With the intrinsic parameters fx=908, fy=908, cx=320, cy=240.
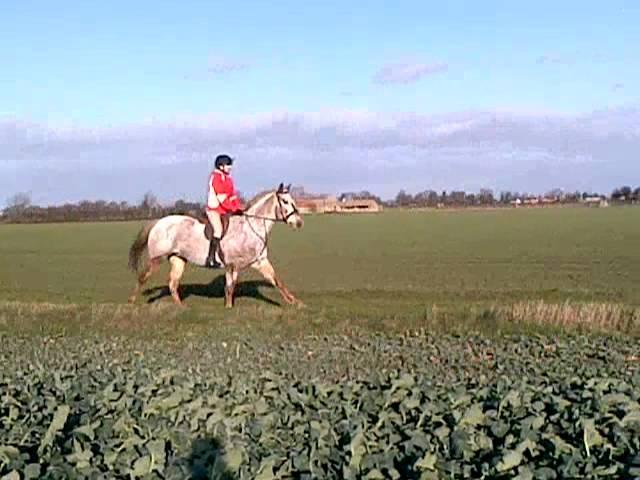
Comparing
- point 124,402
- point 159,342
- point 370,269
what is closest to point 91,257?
point 370,269

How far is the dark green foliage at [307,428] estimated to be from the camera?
542 cm

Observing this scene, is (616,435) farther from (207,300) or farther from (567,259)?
(567,259)

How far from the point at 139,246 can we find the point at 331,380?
40.0 ft

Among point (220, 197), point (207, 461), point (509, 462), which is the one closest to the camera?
point (509, 462)

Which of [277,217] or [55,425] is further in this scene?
→ [277,217]

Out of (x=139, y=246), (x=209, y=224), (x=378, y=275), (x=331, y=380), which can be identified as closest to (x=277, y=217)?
(x=209, y=224)

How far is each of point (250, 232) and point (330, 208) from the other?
10020cm

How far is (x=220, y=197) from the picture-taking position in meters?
19.6

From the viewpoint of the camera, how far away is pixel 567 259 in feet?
121

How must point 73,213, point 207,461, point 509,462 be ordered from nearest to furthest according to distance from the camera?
point 509,462
point 207,461
point 73,213

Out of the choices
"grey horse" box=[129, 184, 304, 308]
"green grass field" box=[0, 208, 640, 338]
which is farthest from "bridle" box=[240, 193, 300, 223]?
"green grass field" box=[0, 208, 640, 338]

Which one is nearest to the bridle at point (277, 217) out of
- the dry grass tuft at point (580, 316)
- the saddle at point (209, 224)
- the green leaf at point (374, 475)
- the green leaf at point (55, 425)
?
the saddle at point (209, 224)

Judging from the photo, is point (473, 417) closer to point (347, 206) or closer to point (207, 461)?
point (207, 461)

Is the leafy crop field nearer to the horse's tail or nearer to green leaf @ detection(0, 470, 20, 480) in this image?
green leaf @ detection(0, 470, 20, 480)
